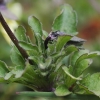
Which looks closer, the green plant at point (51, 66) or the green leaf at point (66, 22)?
the green plant at point (51, 66)

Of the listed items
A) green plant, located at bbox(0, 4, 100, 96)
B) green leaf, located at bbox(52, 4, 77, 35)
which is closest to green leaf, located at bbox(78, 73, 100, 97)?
green plant, located at bbox(0, 4, 100, 96)

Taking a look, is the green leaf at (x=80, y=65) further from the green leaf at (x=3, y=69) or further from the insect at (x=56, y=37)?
the green leaf at (x=3, y=69)

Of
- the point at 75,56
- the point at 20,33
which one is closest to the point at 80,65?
the point at 75,56

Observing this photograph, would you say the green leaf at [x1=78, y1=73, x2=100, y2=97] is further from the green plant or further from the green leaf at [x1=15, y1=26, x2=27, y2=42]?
the green leaf at [x1=15, y1=26, x2=27, y2=42]

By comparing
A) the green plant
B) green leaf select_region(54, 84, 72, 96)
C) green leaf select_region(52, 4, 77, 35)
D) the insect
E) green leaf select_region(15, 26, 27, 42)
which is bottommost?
green leaf select_region(54, 84, 72, 96)

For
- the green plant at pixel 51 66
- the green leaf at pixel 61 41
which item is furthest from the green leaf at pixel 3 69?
the green leaf at pixel 61 41

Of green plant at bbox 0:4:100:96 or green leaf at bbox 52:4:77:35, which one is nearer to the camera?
green plant at bbox 0:4:100:96

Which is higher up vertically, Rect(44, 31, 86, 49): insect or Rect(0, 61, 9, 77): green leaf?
Rect(44, 31, 86, 49): insect

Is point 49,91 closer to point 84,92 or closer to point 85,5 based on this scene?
point 84,92
